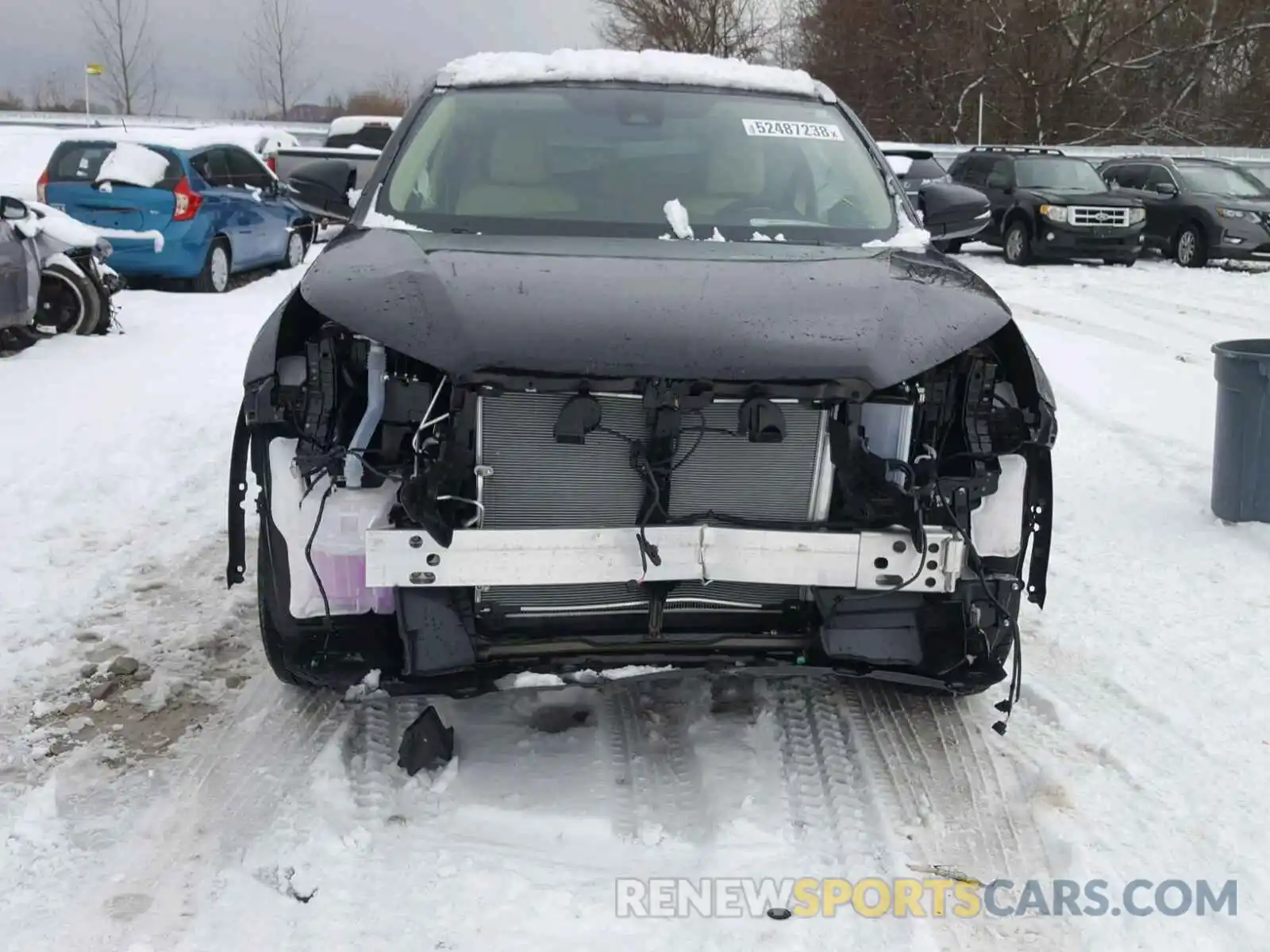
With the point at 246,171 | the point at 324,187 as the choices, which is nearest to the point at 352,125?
the point at 246,171

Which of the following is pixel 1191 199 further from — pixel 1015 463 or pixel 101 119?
pixel 101 119

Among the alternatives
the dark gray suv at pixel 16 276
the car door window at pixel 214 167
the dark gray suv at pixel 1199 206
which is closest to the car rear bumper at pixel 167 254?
the car door window at pixel 214 167

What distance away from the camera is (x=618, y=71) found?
4.38 metres

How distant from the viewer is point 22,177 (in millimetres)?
21219

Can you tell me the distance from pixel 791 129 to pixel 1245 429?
2661mm

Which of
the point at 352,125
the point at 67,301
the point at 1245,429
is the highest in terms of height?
the point at 352,125

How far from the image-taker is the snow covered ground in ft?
8.41

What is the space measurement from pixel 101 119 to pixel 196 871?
3366 cm

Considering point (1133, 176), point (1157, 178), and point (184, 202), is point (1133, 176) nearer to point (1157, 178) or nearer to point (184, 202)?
point (1157, 178)

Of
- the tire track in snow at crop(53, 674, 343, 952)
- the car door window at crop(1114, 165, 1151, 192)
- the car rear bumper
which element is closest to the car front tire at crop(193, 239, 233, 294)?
the car rear bumper

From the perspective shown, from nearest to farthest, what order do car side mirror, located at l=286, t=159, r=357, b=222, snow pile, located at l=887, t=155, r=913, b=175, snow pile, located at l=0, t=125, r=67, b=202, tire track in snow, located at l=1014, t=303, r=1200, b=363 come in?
car side mirror, located at l=286, t=159, r=357, b=222, snow pile, located at l=887, t=155, r=913, b=175, tire track in snow, located at l=1014, t=303, r=1200, b=363, snow pile, located at l=0, t=125, r=67, b=202

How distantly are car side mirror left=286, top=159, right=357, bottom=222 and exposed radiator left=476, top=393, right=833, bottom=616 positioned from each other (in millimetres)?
1996

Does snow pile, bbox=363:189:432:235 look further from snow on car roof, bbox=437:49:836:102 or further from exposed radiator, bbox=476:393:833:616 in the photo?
exposed radiator, bbox=476:393:833:616

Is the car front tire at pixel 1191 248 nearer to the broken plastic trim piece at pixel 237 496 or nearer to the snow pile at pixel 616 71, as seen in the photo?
the snow pile at pixel 616 71
